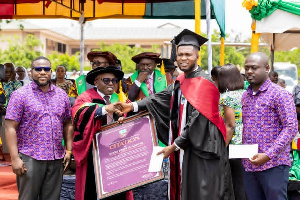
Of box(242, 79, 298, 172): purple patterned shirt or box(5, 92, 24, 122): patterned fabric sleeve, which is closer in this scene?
box(242, 79, 298, 172): purple patterned shirt

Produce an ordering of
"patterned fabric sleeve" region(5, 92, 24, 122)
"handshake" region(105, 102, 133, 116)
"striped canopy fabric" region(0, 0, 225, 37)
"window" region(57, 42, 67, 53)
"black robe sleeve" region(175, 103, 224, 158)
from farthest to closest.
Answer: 1. "window" region(57, 42, 67, 53)
2. "striped canopy fabric" region(0, 0, 225, 37)
3. "handshake" region(105, 102, 133, 116)
4. "patterned fabric sleeve" region(5, 92, 24, 122)
5. "black robe sleeve" region(175, 103, 224, 158)

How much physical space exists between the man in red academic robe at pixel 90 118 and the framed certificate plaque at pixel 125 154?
169 mm

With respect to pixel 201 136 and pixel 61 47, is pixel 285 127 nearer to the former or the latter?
pixel 201 136

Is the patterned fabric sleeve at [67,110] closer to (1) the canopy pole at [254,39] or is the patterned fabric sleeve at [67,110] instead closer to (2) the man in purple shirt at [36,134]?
(2) the man in purple shirt at [36,134]

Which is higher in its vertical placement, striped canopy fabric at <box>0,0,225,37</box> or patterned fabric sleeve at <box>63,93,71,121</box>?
striped canopy fabric at <box>0,0,225,37</box>

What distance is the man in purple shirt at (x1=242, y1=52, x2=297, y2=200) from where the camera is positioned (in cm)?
443

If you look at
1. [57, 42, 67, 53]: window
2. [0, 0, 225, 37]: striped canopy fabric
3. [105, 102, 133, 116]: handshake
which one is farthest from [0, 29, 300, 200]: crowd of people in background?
[57, 42, 67, 53]: window

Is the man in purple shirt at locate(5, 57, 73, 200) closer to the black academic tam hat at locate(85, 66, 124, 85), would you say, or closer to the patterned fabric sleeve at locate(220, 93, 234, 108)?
the black academic tam hat at locate(85, 66, 124, 85)

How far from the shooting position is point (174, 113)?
457 centimetres

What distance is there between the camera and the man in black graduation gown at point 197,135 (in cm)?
420

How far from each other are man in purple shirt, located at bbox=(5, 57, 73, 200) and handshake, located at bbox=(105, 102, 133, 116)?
0.56 metres

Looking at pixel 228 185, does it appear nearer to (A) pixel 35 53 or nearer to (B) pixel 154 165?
(B) pixel 154 165

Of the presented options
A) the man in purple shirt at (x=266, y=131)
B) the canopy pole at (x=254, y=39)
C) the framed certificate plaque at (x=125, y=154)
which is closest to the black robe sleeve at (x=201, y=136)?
the man in purple shirt at (x=266, y=131)

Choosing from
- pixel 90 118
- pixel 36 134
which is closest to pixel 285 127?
pixel 90 118
